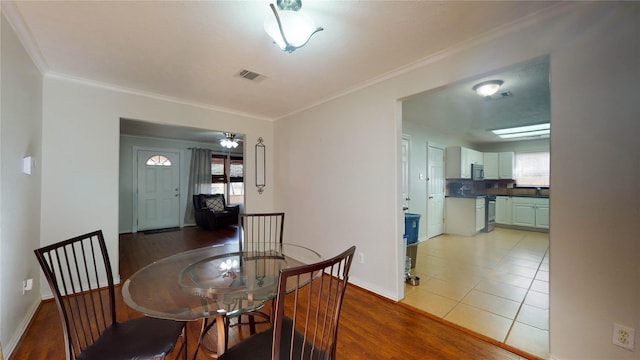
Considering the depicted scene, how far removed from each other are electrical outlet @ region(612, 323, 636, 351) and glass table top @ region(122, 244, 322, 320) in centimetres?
184

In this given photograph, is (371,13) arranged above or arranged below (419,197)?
above

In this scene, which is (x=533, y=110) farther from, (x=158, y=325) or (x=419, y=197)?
(x=158, y=325)

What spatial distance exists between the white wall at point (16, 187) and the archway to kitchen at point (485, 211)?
326cm

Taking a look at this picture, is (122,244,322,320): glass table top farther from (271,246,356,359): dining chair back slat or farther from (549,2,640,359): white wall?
(549,2,640,359): white wall

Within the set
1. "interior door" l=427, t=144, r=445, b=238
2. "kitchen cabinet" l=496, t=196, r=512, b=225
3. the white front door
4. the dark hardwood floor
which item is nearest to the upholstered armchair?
the white front door

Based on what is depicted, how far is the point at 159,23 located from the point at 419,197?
481cm

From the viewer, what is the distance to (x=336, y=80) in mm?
2758

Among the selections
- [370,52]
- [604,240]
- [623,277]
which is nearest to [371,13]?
[370,52]

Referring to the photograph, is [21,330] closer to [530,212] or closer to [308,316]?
[308,316]

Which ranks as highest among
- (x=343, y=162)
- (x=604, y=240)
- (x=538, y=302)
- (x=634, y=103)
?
(x=634, y=103)

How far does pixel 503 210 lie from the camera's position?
6453mm

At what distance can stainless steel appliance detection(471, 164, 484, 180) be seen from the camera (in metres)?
5.84

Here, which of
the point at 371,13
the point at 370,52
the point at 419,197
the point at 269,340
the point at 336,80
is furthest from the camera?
the point at 419,197

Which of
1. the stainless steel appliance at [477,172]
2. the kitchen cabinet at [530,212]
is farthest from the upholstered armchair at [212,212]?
the kitchen cabinet at [530,212]
